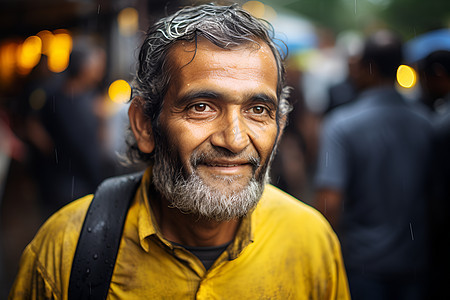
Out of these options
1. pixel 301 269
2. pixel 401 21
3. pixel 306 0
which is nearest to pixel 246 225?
pixel 301 269

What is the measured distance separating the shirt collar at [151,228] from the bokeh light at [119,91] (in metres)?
4.79

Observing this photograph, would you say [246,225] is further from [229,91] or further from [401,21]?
[401,21]

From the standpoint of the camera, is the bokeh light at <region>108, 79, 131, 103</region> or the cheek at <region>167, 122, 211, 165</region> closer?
the cheek at <region>167, 122, 211, 165</region>

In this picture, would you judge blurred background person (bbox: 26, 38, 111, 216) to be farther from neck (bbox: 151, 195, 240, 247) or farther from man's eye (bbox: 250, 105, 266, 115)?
man's eye (bbox: 250, 105, 266, 115)

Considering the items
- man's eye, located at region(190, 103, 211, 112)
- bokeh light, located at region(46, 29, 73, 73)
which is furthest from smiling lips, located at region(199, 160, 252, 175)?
bokeh light, located at region(46, 29, 73, 73)

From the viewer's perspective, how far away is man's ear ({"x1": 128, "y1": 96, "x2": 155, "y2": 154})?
182 centimetres

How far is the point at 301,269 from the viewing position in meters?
1.83

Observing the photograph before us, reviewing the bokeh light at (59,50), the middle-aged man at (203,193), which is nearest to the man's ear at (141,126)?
the middle-aged man at (203,193)

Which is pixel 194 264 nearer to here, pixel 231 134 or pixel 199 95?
pixel 231 134

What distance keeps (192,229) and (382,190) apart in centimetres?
193

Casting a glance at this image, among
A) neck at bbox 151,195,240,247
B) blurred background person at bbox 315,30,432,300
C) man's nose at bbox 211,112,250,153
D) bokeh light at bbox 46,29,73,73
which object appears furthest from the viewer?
bokeh light at bbox 46,29,73,73

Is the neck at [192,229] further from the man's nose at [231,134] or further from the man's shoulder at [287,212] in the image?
the man's nose at [231,134]

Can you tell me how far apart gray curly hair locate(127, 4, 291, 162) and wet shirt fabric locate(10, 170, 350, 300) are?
0.42m

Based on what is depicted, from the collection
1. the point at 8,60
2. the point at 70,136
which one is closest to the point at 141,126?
the point at 70,136
